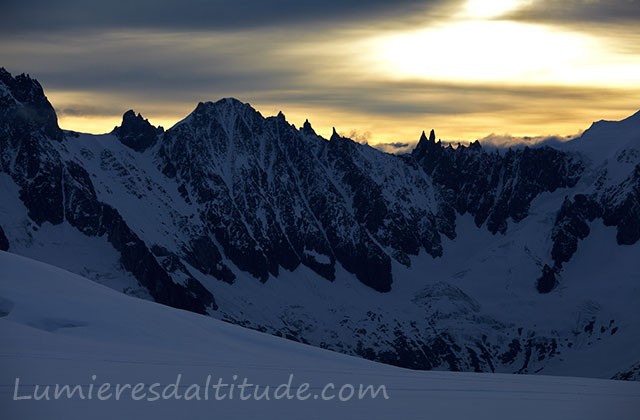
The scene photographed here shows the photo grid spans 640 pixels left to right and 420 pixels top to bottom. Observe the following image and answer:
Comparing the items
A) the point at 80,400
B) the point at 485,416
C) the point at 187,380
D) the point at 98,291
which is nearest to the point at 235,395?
the point at 187,380

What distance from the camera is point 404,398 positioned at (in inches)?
1646

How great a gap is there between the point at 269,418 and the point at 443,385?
11446mm

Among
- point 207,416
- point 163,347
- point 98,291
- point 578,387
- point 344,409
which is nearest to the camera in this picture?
point 207,416

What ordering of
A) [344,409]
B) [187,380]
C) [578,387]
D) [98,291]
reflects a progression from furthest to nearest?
[98,291] → [578,387] → [187,380] → [344,409]

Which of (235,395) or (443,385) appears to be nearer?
(235,395)

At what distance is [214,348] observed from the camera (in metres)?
54.8

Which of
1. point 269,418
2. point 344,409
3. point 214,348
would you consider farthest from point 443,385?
point 214,348

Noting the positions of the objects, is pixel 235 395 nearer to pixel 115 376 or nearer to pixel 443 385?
pixel 115 376

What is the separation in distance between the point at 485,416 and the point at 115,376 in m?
15.5

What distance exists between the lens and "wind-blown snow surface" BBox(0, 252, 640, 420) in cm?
3831

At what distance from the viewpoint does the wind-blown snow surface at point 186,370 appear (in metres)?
38.3

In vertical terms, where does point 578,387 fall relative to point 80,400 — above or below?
below

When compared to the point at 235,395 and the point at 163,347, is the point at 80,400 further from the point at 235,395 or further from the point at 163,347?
the point at 163,347

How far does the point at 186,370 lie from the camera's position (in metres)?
45.4
